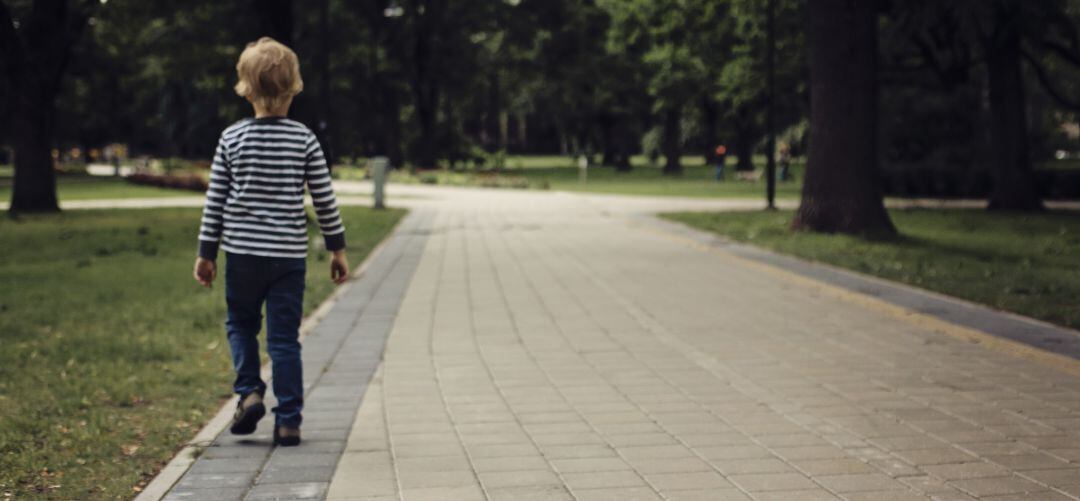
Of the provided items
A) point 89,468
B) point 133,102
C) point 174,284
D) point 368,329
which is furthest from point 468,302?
point 133,102

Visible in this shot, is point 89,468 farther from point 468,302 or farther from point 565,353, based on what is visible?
point 468,302

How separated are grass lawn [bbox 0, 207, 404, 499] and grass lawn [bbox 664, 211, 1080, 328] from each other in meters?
5.69

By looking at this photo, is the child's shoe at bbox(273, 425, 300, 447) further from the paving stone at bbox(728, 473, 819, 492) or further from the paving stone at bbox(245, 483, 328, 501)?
the paving stone at bbox(728, 473, 819, 492)

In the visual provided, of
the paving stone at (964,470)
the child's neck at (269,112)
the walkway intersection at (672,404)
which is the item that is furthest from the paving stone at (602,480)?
the child's neck at (269,112)

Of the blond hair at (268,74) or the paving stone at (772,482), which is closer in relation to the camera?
the paving stone at (772,482)

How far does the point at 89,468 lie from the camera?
504 centimetres

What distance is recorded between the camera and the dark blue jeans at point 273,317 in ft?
17.4

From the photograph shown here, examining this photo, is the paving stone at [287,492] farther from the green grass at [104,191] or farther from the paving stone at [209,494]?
the green grass at [104,191]

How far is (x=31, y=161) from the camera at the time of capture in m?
25.4

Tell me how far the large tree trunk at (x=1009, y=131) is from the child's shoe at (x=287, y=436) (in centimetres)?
1947

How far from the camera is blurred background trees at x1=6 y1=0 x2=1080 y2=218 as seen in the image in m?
23.8

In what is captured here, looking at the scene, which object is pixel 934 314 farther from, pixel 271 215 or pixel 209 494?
pixel 209 494

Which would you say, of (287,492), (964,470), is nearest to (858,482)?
(964,470)

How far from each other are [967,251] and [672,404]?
10.1 meters
